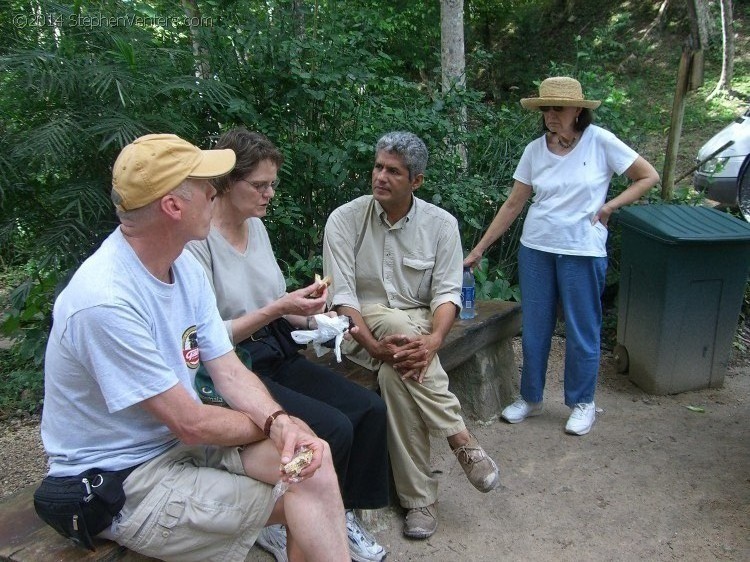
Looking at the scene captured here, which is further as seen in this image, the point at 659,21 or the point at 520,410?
the point at 659,21

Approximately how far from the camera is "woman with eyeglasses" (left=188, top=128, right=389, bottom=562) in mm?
2576

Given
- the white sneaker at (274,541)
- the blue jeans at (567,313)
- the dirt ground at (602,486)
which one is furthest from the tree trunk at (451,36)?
the white sneaker at (274,541)

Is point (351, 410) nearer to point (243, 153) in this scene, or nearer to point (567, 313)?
point (243, 153)

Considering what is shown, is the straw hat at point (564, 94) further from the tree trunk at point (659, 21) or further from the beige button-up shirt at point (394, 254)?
the tree trunk at point (659, 21)

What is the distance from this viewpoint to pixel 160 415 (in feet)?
6.00

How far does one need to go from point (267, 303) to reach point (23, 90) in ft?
5.98

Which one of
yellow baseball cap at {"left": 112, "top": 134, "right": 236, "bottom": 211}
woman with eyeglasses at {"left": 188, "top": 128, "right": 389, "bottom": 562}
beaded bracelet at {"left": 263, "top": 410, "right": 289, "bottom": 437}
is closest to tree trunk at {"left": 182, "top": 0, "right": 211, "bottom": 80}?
woman with eyeglasses at {"left": 188, "top": 128, "right": 389, "bottom": 562}

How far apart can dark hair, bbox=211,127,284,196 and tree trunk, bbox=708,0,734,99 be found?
1078 centimetres

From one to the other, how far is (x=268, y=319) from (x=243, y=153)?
0.64 metres

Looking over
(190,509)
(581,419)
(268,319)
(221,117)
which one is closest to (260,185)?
(268,319)

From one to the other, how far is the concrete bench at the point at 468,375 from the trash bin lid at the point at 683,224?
93cm

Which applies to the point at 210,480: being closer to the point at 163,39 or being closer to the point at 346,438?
the point at 346,438

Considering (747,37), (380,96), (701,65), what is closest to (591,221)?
(380,96)

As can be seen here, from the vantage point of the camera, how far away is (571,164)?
141 inches
